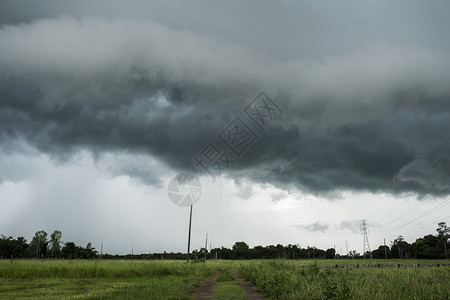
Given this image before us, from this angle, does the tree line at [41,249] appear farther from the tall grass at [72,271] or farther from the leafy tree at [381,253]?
the leafy tree at [381,253]

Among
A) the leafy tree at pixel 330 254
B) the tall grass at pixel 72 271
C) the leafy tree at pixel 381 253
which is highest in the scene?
the tall grass at pixel 72 271

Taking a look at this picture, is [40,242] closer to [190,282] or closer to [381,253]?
[190,282]

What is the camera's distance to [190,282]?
17.5 metres

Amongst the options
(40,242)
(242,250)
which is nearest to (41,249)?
(40,242)

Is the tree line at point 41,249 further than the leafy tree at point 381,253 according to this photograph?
No

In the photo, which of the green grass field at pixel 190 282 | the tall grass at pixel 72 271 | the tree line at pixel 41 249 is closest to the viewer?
the green grass field at pixel 190 282

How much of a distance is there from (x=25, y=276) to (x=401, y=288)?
2227 cm

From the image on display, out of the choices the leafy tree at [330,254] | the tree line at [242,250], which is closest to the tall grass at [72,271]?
the tree line at [242,250]

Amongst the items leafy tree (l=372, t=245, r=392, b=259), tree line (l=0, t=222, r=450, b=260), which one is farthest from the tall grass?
leafy tree (l=372, t=245, r=392, b=259)

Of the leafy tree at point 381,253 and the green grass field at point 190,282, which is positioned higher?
the green grass field at point 190,282

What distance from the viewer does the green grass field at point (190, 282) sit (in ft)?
27.8

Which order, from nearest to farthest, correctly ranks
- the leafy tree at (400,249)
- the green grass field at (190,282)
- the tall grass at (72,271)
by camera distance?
the green grass field at (190,282)
the tall grass at (72,271)
the leafy tree at (400,249)

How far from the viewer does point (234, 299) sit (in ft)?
36.5

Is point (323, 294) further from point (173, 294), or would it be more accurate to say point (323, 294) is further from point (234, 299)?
point (173, 294)
